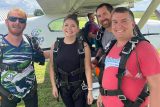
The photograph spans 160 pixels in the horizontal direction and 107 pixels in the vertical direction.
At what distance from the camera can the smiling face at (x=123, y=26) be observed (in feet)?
7.52

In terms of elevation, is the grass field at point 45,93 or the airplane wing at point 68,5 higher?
the airplane wing at point 68,5

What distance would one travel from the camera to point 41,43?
33.6 ft

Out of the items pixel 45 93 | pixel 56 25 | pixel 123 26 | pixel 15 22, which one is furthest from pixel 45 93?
pixel 56 25

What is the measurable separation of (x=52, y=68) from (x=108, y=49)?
0.98 metres

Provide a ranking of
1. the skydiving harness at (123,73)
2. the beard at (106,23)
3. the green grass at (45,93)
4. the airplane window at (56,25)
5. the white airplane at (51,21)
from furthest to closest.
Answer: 1. the airplane window at (56,25)
2. the white airplane at (51,21)
3. the green grass at (45,93)
4. the beard at (106,23)
5. the skydiving harness at (123,73)

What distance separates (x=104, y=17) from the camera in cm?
339

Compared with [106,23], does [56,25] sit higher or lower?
lower

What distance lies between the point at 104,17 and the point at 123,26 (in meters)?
1.12

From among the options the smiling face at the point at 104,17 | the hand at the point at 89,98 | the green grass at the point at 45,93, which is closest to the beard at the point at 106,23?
the smiling face at the point at 104,17

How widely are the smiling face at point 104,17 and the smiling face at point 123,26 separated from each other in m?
0.98

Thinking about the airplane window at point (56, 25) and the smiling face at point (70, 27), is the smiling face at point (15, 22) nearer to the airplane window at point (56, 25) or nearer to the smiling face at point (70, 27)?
the smiling face at point (70, 27)

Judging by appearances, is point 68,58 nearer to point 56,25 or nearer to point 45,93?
point 45,93

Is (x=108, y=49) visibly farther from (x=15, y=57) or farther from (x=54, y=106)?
(x=54, y=106)

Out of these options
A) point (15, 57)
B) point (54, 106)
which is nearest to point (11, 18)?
point (15, 57)
